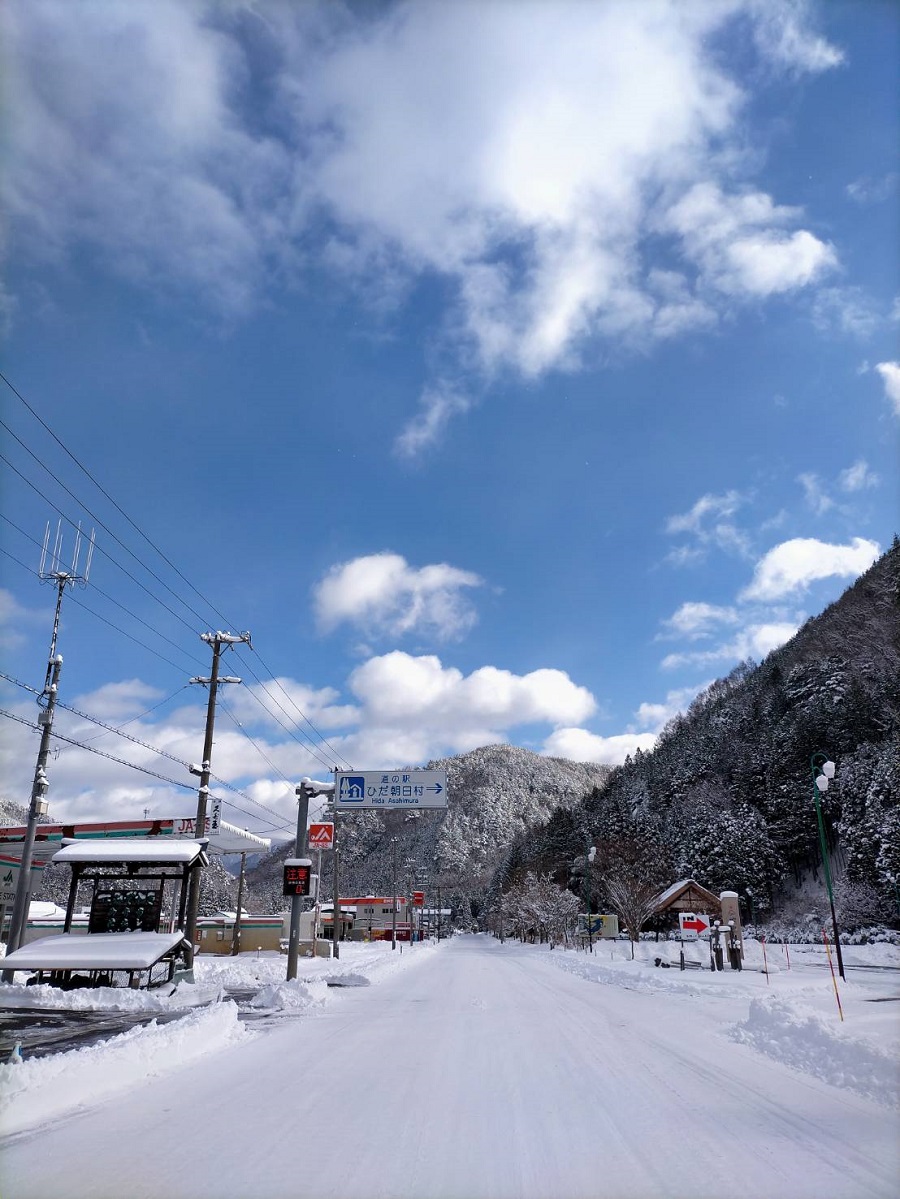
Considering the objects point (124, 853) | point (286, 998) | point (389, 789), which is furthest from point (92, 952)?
point (389, 789)

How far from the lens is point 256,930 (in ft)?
142

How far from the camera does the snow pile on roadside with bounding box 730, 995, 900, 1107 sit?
693 centimetres

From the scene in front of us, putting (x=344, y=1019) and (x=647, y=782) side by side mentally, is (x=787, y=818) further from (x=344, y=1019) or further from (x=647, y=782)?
(x=344, y=1019)

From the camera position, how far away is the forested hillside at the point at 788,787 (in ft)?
142

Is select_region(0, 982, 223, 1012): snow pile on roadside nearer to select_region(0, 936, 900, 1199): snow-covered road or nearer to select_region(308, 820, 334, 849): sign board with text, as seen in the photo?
select_region(0, 936, 900, 1199): snow-covered road

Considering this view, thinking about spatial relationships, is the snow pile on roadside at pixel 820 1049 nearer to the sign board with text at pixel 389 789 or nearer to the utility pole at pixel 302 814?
the utility pole at pixel 302 814

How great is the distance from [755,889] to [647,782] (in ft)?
104

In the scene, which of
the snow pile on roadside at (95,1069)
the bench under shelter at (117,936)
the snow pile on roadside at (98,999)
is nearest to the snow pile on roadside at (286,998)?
the snow pile on roadside at (98,999)

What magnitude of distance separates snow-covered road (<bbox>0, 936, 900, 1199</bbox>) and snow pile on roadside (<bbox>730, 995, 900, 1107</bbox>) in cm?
22

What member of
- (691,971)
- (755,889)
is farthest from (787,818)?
(691,971)

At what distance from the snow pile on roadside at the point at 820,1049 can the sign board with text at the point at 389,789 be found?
50.7 feet

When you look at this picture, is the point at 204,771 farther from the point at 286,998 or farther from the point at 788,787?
the point at 788,787

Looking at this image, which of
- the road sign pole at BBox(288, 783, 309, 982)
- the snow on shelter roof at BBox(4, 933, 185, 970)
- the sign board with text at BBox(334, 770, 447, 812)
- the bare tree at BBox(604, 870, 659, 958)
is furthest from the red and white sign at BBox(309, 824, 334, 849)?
the bare tree at BBox(604, 870, 659, 958)

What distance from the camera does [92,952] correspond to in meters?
16.6
